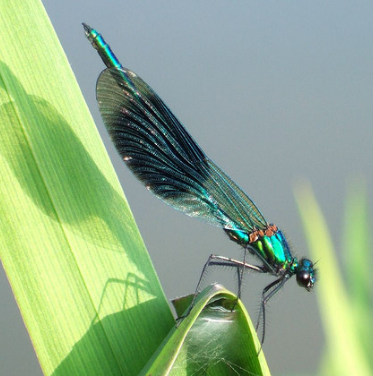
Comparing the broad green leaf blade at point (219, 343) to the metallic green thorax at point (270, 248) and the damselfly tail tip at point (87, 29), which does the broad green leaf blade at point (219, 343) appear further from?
the damselfly tail tip at point (87, 29)

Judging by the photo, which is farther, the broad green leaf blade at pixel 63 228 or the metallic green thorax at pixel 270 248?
the metallic green thorax at pixel 270 248

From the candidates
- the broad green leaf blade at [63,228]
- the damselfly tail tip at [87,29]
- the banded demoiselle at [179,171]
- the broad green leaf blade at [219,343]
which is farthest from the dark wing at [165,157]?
the broad green leaf blade at [219,343]

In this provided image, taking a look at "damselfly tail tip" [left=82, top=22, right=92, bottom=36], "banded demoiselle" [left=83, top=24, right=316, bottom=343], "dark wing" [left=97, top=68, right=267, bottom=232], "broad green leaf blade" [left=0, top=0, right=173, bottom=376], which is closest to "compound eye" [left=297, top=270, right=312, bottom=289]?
"banded demoiselle" [left=83, top=24, right=316, bottom=343]

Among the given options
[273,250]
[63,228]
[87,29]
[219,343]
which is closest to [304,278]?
[273,250]

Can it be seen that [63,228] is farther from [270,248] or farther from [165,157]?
[270,248]

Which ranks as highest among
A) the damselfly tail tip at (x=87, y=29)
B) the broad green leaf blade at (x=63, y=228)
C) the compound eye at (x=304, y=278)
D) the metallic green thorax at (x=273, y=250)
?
the damselfly tail tip at (x=87, y=29)

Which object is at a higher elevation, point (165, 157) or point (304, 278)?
point (165, 157)

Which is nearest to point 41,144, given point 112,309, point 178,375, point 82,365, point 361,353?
point 112,309
